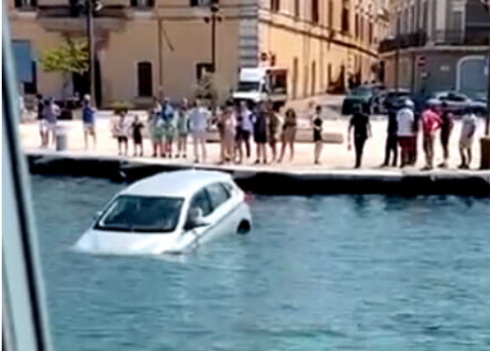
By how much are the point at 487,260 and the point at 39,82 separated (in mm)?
21431

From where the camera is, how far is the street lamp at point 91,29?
99.8 feet

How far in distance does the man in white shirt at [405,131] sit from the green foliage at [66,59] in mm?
13556

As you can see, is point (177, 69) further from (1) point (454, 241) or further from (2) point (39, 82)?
(1) point (454, 241)

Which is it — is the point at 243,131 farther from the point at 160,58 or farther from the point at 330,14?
the point at 330,14

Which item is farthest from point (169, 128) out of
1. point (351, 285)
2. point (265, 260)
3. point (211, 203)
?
point (351, 285)

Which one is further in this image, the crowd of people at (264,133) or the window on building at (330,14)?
the window on building at (330,14)

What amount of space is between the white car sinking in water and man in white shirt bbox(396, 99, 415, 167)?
16.2 ft

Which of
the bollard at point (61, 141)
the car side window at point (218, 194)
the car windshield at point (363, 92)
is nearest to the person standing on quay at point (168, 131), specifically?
the bollard at point (61, 141)

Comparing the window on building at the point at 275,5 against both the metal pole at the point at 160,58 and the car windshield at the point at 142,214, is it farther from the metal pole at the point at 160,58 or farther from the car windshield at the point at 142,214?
the car windshield at the point at 142,214

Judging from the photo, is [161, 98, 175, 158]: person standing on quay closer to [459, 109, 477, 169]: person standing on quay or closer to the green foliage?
[459, 109, 477, 169]: person standing on quay

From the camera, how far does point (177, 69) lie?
31766 mm

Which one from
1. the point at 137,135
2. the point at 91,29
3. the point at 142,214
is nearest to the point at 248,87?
the point at 91,29

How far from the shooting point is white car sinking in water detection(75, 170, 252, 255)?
11664 mm

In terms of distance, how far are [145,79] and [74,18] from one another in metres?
2.67
